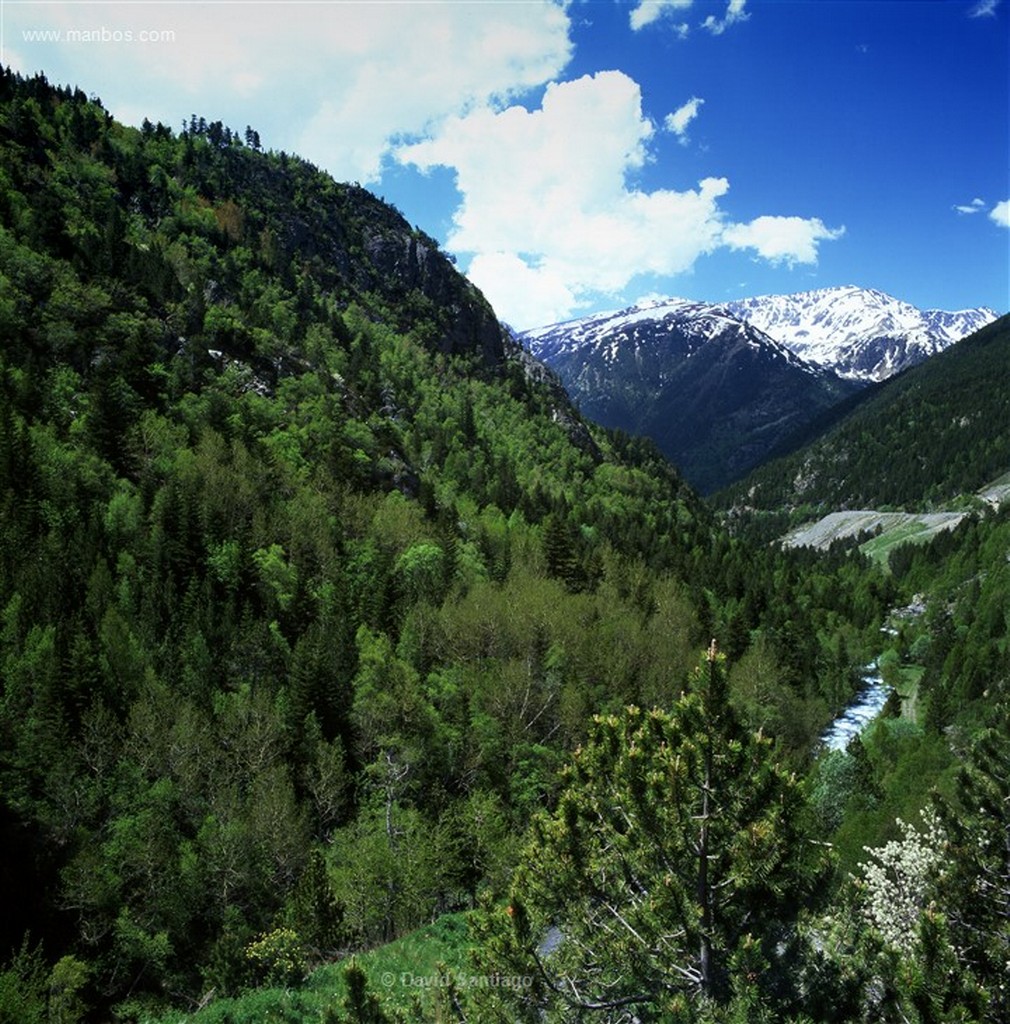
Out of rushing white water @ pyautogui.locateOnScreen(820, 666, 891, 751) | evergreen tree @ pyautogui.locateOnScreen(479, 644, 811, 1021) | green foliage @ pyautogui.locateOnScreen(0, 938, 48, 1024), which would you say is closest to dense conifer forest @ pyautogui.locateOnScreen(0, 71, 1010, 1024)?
evergreen tree @ pyautogui.locateOnScreen(479, 644, 811, 1021)

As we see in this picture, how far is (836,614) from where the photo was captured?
122438 millimetres

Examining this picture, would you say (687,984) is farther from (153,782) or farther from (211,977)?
(153,782)

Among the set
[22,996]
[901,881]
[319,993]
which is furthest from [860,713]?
[22,996]

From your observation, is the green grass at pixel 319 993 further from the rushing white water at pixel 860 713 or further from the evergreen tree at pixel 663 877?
the rushing white water at pixel 860 713

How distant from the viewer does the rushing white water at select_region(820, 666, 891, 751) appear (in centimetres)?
8625

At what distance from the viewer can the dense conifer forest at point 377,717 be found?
34.7ft

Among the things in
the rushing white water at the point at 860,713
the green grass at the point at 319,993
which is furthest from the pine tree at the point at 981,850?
the rushing white water at the point at 860,713

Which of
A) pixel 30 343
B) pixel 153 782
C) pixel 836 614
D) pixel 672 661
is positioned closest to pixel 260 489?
pixel 30 343

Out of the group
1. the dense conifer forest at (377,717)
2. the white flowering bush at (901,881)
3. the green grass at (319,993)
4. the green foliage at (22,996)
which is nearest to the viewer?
the dense conifer forest at (377,717)

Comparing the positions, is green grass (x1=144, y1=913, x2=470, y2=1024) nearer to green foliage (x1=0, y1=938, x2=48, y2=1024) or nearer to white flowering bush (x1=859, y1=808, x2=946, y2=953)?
green foliage (x1=0, y1=938, x2=48, y2=1024)

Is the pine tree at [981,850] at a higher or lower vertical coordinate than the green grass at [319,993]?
higher

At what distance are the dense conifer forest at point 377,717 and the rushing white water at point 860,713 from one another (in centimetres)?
401

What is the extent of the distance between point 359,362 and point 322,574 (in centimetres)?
7506

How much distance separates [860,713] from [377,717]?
8192 cm
